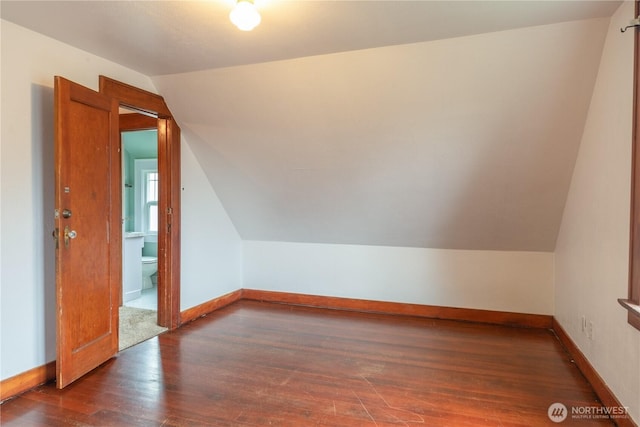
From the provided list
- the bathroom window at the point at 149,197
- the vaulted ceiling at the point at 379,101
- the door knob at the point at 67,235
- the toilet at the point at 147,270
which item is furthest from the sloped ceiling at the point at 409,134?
the bathroom window at the point at 149,197

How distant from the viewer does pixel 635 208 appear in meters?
1.79

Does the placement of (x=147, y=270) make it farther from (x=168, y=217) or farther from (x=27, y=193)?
(x=27, y=193)

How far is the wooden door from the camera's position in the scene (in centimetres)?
229

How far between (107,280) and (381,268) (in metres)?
2.57

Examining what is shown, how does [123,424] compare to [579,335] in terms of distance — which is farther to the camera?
[579,335]

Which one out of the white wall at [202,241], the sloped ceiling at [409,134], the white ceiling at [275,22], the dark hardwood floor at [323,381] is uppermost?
the white ceiling at [275,22]

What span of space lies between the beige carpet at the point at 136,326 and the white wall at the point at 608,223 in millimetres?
3299

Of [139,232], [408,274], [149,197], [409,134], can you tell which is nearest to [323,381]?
[408,274]

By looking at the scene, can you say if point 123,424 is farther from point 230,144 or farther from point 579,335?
point 579,335

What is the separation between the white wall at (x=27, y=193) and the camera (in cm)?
220

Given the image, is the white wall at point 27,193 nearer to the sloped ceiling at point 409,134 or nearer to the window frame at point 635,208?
the sloped ceiling at point 409,134

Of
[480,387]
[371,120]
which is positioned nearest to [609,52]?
[371,120]

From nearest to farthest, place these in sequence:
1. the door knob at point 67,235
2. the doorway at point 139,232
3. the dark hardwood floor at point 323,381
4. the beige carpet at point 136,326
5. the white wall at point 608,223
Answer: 1. the white wall at point 608,223
2. the dark hardwood floor at point 323,381
3. the door knob at point 67,235
4. the beige carpet at point 136,326
5. the doorway at point 139,232

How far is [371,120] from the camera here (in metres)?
2.88
